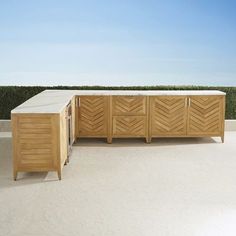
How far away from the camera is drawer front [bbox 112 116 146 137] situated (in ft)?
30.2

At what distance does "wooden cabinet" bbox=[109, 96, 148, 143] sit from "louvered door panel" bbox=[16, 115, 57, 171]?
2603mm

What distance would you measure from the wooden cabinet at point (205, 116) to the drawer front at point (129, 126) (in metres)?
0.85

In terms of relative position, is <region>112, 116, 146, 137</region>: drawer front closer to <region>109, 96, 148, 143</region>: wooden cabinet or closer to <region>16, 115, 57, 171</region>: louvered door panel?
<region>109, 96, 148, 143</region>: wooden cabinet

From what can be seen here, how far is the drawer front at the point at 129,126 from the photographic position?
30.2 ft

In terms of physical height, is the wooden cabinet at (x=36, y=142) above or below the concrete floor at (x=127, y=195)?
above

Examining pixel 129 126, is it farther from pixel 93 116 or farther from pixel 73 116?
pixel 73 116

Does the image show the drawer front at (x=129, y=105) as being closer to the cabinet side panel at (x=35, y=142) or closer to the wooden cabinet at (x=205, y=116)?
the wooden cabinet at (x=205, y=116)

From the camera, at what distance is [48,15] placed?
40.1 feet

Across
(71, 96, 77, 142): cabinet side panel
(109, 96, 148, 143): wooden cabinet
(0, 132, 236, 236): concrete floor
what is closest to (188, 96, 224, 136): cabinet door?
(0, 132, 236, 236): concrete floor

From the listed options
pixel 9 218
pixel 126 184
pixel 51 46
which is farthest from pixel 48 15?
pixel 9 218

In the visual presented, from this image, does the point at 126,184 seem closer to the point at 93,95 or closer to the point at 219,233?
the point at 219,233

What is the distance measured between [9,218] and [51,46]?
7570mm

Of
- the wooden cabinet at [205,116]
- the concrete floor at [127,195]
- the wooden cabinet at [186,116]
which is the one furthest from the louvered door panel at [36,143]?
the wooden cabinet at [205,116]

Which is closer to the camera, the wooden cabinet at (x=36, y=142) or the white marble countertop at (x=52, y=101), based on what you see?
the wooden cabinet at (x=36, y=142)
